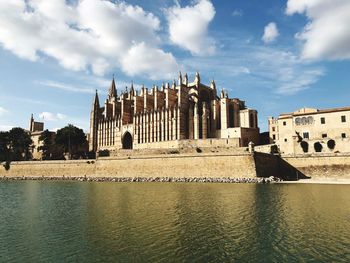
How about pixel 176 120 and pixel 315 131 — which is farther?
pixel 176 120

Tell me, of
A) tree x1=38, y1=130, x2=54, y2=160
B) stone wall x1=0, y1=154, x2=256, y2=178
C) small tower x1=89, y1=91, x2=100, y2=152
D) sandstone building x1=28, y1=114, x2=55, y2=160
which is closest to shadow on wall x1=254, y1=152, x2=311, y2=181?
stone wall x1=0, y1=154, x2=256, y2=178

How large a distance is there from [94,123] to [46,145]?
36.3ft

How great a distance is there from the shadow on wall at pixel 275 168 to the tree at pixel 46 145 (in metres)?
47.6

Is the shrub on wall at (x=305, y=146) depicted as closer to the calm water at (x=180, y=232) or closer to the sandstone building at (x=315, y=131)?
the sandstone building at (x=315, y=131)

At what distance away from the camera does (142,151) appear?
4800cm

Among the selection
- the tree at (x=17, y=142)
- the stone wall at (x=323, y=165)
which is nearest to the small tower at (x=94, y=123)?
the tree at (x=17, y=142)

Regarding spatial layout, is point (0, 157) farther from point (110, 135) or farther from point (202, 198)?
point (202, 198)

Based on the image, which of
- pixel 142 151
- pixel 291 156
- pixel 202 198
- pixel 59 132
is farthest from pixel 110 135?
pixel 202 198

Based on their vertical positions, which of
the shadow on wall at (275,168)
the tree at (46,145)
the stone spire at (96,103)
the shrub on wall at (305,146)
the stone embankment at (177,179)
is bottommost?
the stone embankment at (177,179)

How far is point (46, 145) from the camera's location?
229 ft

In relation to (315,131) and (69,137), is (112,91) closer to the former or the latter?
(69,137)

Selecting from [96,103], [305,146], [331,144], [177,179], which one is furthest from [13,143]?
[331,144]

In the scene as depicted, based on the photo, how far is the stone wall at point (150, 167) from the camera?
124 feet

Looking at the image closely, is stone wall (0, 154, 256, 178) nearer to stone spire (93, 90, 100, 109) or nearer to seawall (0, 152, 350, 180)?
seawall (0, 152, 350, 180)
